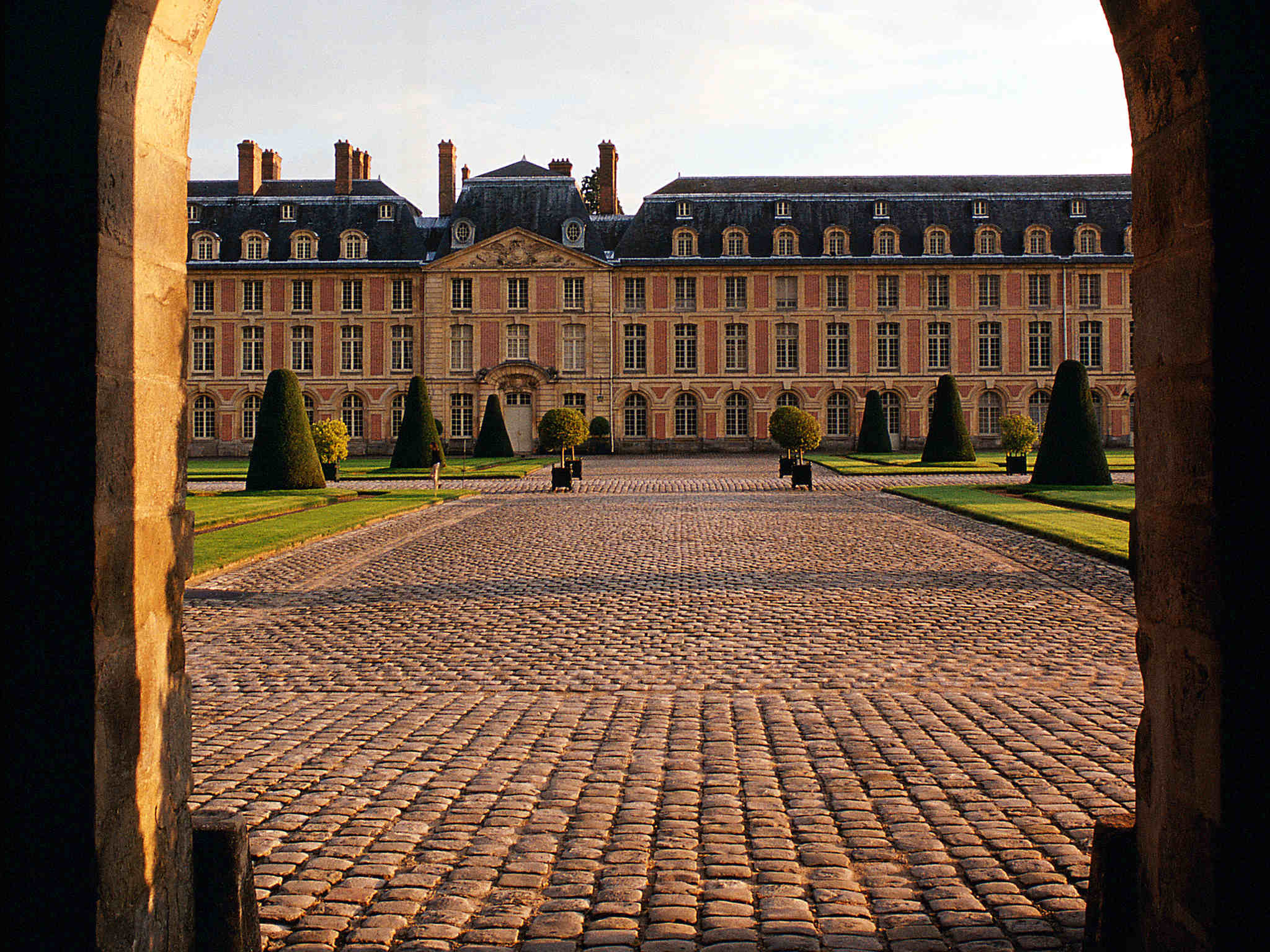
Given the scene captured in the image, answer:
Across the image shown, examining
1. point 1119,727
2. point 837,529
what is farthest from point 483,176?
point 1119,727

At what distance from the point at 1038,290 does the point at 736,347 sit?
12.1 metres

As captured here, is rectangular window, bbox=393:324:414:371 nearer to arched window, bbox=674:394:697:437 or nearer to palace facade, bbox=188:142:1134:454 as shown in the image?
palace facade, bbox=188:142:1134:454

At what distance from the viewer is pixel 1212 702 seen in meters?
1.92

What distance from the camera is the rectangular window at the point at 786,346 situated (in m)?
43.2

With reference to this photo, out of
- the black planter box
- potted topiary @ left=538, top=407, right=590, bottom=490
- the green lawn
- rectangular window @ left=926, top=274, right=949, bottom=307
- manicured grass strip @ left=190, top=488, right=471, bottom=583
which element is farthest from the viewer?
rectangular window @ left=926, top=274, right=949, bottom=307

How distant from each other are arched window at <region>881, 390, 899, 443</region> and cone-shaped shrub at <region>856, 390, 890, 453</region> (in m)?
5.32

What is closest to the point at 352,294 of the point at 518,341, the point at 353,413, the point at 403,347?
the point at 403,347

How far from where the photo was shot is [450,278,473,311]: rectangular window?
42719 mm

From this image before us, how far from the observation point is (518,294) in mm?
42812

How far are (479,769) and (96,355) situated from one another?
2.35 m

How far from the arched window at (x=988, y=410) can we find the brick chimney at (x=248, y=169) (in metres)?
31.2

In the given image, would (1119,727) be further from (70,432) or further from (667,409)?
(667,409)

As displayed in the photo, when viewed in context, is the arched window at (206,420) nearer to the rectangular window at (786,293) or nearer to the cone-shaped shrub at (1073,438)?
the rectangular window at (786,293)

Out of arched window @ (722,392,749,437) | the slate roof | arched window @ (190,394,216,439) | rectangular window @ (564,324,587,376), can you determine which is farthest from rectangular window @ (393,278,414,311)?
arched window @ (722,392,749,437)
